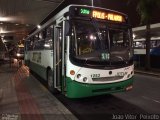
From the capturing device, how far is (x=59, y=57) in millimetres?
9039

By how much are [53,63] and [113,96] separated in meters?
2.81

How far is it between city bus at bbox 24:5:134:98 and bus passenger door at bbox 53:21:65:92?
0.11ft

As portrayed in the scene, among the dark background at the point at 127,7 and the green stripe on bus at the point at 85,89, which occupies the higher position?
the dark background at the point at 127,7

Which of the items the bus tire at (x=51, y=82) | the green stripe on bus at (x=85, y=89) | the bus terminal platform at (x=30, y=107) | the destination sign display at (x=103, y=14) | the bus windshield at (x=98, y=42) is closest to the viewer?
the bus terminal platform at (x=30, y=107)

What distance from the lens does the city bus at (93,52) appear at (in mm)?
7762

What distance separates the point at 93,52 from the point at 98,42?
418 mm

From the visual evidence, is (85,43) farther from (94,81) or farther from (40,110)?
(40,110)

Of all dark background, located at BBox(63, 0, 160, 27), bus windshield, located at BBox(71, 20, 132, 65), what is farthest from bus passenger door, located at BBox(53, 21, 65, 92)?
dark background, located at BBox(63, 0, 160, 27)

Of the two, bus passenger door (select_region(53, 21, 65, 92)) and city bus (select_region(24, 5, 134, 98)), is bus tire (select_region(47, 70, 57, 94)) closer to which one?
bus passenger door (select_region(53, 21, 65, 92))

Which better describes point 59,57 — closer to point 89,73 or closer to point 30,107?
point 89,73

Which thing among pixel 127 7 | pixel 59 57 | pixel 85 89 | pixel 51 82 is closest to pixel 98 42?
pixel 85 89

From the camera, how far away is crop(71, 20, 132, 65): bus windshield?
25.6ft

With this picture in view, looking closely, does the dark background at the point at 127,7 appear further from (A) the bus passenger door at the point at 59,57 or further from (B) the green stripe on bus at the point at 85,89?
(B) the green stripe on bus at the point at 85,89

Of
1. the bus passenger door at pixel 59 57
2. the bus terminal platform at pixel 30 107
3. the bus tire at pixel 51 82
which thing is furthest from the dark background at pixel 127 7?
the bus terminal platform at pixel 30 107
